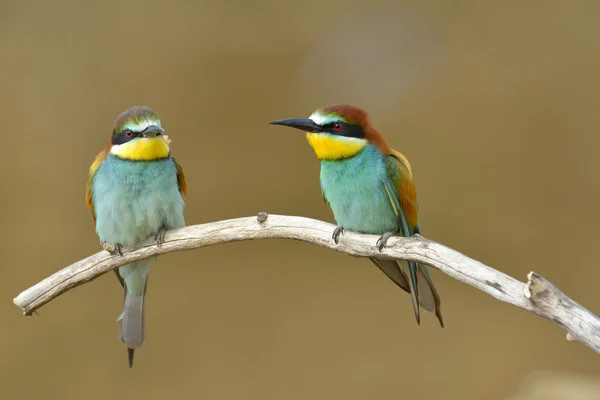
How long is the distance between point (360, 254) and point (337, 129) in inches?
12.1

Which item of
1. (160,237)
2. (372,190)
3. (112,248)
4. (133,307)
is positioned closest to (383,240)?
(372,190)

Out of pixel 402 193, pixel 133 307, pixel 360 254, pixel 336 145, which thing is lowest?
pixel 133 307

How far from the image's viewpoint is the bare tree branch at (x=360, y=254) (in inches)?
54.6

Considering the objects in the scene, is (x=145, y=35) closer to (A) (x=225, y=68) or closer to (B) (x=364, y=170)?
(A) (x=225, y=68)

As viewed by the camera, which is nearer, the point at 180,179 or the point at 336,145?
the point at 336,145

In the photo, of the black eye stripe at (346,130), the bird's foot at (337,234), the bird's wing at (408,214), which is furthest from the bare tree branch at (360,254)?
the black eye stripe at (346,130)

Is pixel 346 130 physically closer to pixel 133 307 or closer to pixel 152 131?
pixel 152 131

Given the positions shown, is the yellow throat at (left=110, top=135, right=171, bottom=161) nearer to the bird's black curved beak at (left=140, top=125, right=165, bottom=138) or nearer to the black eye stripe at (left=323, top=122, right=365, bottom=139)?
the bird's black curved beak at (left=140, top=125, right=165, bottom=138)

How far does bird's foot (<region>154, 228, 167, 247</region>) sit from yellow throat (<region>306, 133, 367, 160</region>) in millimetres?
432

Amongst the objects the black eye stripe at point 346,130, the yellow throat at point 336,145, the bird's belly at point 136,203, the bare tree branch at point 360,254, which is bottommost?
the bare tree branch at point 360,254

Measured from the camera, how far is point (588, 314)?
1.38 metres

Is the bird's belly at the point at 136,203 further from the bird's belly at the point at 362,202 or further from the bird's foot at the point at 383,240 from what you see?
the bird's foot at the point at 383,240

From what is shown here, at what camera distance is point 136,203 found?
6.29 feet

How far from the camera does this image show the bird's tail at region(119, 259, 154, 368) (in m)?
2.13
